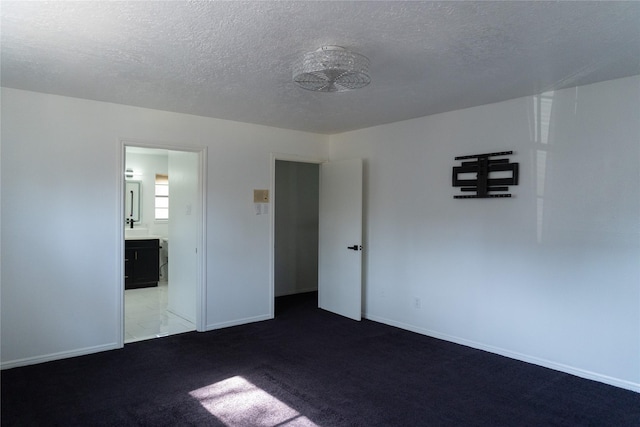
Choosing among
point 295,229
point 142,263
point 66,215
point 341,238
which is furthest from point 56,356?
point 295,229

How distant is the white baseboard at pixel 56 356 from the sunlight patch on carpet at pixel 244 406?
1.38 metres

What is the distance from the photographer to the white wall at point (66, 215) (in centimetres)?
345

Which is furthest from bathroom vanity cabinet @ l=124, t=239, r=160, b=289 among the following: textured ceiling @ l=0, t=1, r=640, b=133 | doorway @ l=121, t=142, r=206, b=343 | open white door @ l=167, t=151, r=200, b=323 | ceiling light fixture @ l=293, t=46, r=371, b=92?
ceiling light fixture @ l=293, t=46, r=371, b=92

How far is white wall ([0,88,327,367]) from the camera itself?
345 cm

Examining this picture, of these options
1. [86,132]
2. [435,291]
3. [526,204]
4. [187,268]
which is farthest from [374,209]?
[86,132]

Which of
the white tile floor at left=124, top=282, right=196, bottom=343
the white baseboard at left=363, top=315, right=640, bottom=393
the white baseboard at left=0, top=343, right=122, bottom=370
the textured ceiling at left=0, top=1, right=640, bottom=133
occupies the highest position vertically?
the textured ceiling at left=0, top=1, right=640, bottom=133

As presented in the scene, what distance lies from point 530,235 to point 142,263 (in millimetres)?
5853

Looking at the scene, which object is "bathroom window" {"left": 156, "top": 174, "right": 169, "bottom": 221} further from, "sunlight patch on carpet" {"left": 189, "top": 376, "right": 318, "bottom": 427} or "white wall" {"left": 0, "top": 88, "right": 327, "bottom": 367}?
"sunlight patch on carpet" {"left": 189, "top": 376, "right": 318, "bottom": 427}

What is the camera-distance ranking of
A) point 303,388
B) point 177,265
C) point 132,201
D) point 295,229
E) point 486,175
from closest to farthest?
point 303,388 → point 486,175 → point 177,265 → point 295,229 → point 132,201

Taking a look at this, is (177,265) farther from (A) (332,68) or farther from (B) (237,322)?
(A) (332,68)

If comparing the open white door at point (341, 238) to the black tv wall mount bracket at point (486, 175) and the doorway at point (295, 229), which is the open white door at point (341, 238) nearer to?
the doorway at point (295, 229)

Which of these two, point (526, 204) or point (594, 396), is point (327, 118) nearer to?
point (526, 204)

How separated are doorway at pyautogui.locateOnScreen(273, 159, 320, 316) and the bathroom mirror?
9.54 ft

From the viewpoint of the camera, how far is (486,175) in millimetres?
3896
